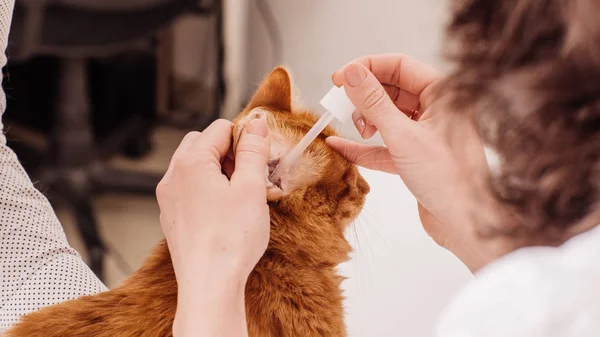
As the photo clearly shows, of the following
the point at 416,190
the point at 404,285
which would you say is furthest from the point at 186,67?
the point at 416,190

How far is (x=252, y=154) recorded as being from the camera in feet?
2.31

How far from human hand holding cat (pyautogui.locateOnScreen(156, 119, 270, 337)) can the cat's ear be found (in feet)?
0.64

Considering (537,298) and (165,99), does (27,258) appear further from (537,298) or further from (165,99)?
(165,99)

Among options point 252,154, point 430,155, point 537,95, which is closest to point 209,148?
point 252,154

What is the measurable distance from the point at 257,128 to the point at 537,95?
370 millimetres

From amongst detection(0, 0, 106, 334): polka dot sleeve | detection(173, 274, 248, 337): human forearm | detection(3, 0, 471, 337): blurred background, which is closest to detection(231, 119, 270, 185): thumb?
detection(173, 274, 248, 337): human forearm

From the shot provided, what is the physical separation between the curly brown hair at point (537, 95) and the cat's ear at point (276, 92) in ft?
1.33

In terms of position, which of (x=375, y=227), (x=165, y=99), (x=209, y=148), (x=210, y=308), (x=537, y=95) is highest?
(x=537, y=95)

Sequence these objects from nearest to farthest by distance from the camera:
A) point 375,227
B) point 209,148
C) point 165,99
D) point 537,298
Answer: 1. point 537,298
2. point 209,148
3. point 375,227
4. point 165,99

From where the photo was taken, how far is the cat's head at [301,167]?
2.72 ft

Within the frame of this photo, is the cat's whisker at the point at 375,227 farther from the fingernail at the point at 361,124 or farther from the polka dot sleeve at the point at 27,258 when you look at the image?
the polka dot sleeve at the point at 27,258

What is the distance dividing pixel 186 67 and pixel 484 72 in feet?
8.31

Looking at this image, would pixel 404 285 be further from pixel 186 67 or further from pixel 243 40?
pixel 186 67

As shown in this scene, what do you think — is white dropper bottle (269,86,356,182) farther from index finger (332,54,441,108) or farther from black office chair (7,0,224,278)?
black office chair (7,0,224,278)
